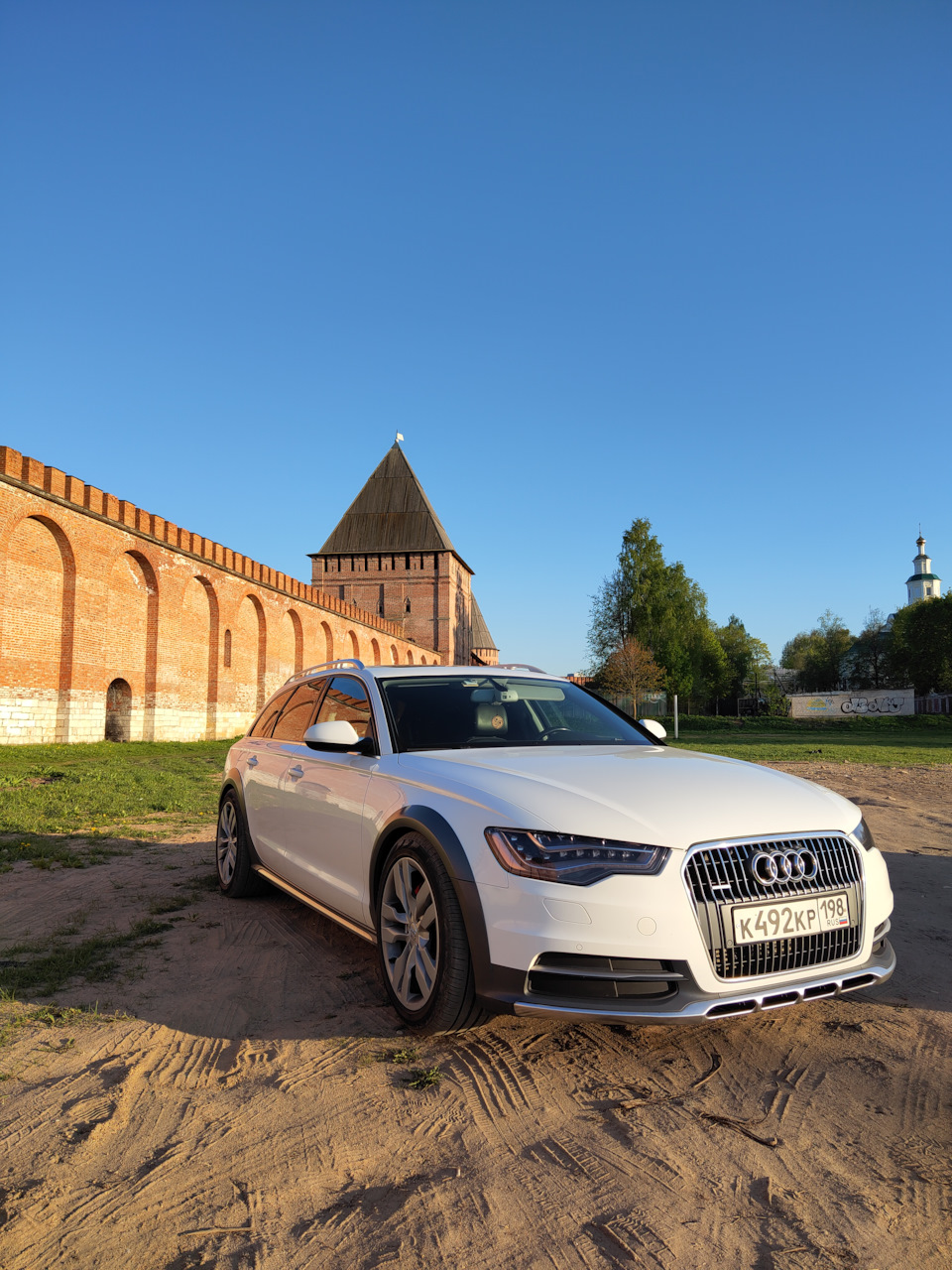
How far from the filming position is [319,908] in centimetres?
431

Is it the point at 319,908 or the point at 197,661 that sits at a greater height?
the point at 197,661

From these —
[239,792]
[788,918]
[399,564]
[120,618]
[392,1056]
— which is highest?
[399,564]

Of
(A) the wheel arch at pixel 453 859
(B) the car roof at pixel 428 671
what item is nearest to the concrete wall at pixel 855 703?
(B) the car roof at pixel 428 671

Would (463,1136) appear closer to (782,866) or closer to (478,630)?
(782,866)

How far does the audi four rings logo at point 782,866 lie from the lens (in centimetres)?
287

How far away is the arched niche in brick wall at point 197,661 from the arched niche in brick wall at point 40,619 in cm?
628

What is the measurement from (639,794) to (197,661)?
1164 inches

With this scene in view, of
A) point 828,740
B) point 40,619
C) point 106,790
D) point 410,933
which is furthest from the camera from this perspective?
point 828,740

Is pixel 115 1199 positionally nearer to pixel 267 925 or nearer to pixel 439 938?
pixel 439 938

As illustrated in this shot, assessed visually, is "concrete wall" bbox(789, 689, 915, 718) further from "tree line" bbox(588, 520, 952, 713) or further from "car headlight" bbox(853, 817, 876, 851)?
"car headlight" bbox(853, 817, 876, 851)

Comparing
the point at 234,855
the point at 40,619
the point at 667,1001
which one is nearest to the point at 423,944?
the point at 667,1001

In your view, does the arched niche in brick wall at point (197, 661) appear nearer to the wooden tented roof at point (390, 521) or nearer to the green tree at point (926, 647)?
the wooden tented roof at point (390, 521)

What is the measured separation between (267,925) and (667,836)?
10.2 feet

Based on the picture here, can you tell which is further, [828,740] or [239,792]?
[828,740]
